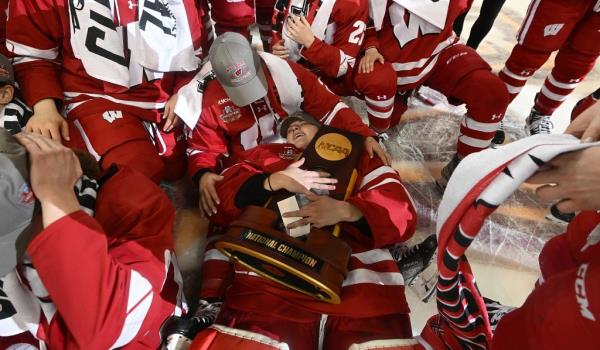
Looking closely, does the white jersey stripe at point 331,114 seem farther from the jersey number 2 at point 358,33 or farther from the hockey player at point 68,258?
the hockey player at point 68,258

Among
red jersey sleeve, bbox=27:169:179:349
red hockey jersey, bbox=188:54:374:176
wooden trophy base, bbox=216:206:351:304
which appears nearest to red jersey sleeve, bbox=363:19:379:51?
red hockey jersey, bbox=188:54:374:176

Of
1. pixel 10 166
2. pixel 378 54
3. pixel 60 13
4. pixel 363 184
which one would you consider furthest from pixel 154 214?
pixel 378 54

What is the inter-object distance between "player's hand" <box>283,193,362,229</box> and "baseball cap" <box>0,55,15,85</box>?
826 mm

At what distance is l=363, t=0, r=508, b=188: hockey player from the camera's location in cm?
121

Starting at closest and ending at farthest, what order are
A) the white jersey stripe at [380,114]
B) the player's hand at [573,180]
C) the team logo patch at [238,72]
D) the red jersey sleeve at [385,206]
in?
1. the player's hand at [573,180]
2. the red jersey sleeve at [385,206]
3. the team logo patch at [238,72]
4. the white jersey stripe at [380,114]

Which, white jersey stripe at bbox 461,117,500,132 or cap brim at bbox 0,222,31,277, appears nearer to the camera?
cap brim at bbox 0,222,31,277

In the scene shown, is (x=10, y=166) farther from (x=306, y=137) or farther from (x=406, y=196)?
(x=406, y=196)

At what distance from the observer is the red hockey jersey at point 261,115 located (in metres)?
1.17

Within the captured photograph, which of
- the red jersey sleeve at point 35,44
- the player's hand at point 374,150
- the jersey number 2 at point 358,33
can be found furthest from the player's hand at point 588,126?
the red jersey sleeve at point 35,44

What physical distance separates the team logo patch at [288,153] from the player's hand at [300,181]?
0.14 metres

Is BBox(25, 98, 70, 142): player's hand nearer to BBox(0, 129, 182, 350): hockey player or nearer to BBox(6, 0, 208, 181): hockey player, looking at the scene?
BBox(6, 0, 208, 181): hockey player

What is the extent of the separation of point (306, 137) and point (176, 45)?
0.48 metres

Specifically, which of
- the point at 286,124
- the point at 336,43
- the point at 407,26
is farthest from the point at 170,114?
the point at 407,26

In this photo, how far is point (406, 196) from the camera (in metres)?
1.01
